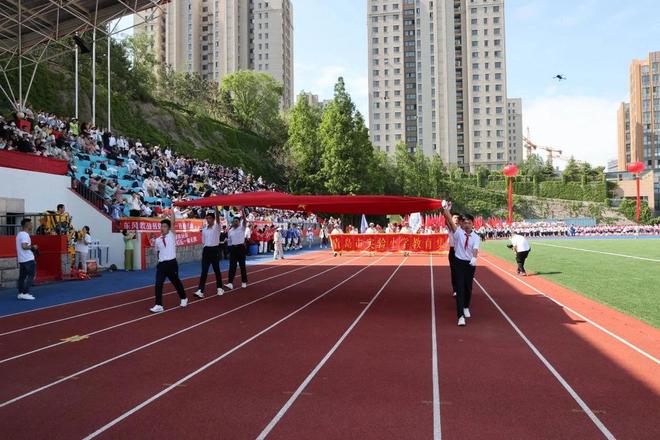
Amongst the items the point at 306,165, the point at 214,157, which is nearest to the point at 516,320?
the point at 306,165

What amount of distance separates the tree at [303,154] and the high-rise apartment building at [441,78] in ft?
167

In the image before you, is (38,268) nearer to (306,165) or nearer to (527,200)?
(306,165)

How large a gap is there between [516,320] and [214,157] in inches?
1867

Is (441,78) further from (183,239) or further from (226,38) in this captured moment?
(183,239)

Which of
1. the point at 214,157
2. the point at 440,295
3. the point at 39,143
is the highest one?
the point at 214,157

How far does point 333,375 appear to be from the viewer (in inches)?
223

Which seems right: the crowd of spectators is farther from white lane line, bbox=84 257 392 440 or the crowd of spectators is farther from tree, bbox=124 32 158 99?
tree, bbox=124 32 158 99

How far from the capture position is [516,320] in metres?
8.93

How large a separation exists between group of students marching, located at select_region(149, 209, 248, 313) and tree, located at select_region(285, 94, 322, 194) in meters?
35.2

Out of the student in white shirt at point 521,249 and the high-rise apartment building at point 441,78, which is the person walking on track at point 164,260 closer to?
the student in white shirt at point 521,249

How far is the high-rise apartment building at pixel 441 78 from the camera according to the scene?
105812 millimetres

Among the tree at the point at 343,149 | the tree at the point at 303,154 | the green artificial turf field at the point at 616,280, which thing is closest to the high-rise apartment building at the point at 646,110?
the tree at the point at 343,149

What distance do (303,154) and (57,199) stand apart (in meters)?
32.1

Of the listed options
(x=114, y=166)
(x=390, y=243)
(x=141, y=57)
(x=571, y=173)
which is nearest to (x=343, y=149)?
(x=390, y=243)
